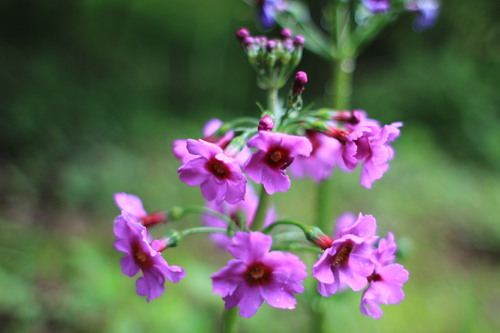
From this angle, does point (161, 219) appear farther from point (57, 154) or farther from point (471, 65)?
point (471, 65)

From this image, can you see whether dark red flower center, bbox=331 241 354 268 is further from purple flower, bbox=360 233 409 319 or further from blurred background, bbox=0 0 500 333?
blurred background, bbox=0 0 500 333

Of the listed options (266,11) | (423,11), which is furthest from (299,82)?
(423,11)

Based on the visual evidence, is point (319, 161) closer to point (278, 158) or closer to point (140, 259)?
point (278, 158)

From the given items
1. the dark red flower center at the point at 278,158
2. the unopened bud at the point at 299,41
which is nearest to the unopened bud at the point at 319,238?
the dark red flower center at the point at 278,158

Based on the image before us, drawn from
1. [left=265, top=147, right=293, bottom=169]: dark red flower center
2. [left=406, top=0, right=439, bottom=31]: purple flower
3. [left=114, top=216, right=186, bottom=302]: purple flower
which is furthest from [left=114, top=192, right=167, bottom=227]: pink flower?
[left=406, top=0, right=439, bottom=31]: purple flower

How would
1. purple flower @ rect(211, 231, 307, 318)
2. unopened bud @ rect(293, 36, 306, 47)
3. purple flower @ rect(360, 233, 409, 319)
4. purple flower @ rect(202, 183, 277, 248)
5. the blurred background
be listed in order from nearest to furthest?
purple flower @ rect(211, 231, 307, 318) → purple flower @ rect(360, 233, 409, 319) → unopened bud @ rect(293, 36, 306, 47) → purple flower @ rect(202, 183, 277, 248) → the blurred background

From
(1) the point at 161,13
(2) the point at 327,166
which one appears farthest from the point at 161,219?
(1) the point at 161,13
